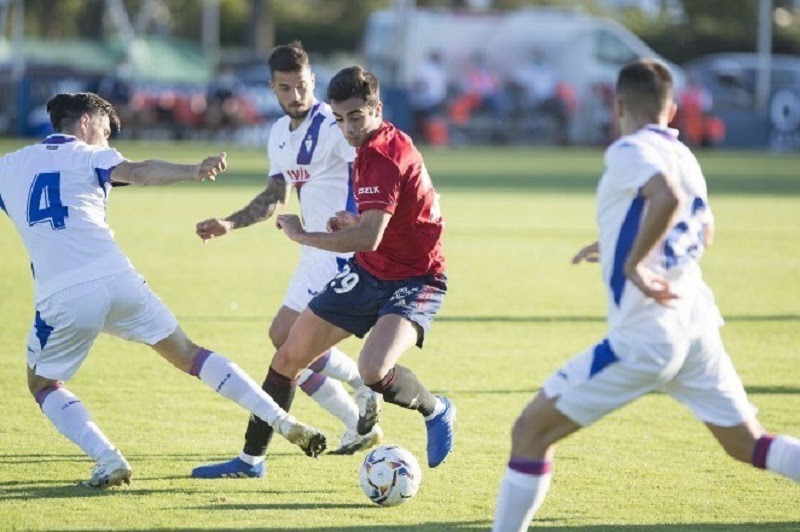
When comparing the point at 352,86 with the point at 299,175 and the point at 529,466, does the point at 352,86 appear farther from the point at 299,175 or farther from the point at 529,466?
the point at 529,466

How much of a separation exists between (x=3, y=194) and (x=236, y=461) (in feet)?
6.02

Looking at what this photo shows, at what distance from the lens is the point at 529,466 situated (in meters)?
5.47

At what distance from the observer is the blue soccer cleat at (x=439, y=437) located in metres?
7.31

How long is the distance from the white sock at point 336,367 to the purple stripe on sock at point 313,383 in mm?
89

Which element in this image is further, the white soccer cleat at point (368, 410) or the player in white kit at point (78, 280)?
the white soccer cleat at point (368, 410)

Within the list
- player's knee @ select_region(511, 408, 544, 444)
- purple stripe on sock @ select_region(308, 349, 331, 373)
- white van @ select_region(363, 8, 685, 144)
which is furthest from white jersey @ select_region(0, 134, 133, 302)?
white van @ select_region(363, 8, 685, 144)

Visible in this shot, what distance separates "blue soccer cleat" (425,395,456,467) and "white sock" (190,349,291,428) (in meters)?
0.83

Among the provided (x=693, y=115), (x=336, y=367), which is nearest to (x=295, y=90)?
(x=336, y=367)

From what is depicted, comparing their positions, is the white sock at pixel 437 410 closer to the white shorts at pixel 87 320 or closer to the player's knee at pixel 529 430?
the white shorts at pixel 87 320

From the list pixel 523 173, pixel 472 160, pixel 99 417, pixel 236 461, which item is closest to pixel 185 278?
pixel 99 417

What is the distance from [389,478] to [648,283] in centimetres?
199

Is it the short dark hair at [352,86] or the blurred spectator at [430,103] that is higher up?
the short dark hair at [352,86]

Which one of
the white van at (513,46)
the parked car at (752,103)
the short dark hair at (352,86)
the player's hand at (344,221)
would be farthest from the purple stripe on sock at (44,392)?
the parked car at (752,103)

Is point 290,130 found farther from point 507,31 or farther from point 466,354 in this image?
point 507,31
